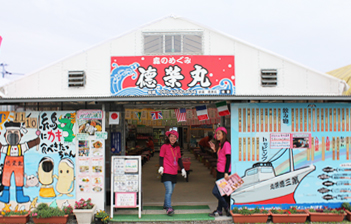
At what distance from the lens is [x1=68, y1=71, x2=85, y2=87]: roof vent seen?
7.95 metres

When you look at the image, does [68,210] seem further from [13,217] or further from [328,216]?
[328,216]

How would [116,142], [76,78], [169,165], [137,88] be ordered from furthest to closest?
[76,78]
[137,88]
[116,142]
[169,165]

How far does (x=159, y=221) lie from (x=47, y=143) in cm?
360

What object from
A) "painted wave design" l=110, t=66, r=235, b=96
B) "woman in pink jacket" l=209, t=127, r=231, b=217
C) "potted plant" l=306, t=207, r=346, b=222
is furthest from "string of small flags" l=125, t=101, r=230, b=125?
"potted plant" l=306, t=207, r=346, b=222

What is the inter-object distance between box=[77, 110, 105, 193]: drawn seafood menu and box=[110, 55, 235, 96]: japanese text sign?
1.61 meters

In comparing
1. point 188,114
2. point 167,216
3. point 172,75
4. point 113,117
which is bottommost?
point 167,216

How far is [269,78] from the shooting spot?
312 inches

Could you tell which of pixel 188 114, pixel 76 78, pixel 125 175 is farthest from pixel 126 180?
pixel 188 114

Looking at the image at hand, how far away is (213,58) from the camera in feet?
25.9

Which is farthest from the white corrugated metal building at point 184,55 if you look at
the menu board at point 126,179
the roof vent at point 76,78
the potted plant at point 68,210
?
→ the potted plant at point 68,210

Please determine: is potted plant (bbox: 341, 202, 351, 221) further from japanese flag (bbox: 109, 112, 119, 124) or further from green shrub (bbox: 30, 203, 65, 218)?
green shrub (bbox: 30, 203, 65, 218)

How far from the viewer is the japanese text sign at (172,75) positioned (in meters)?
7.82

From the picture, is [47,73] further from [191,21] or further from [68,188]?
[191,21]

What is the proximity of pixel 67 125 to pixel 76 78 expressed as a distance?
6.95 feet
